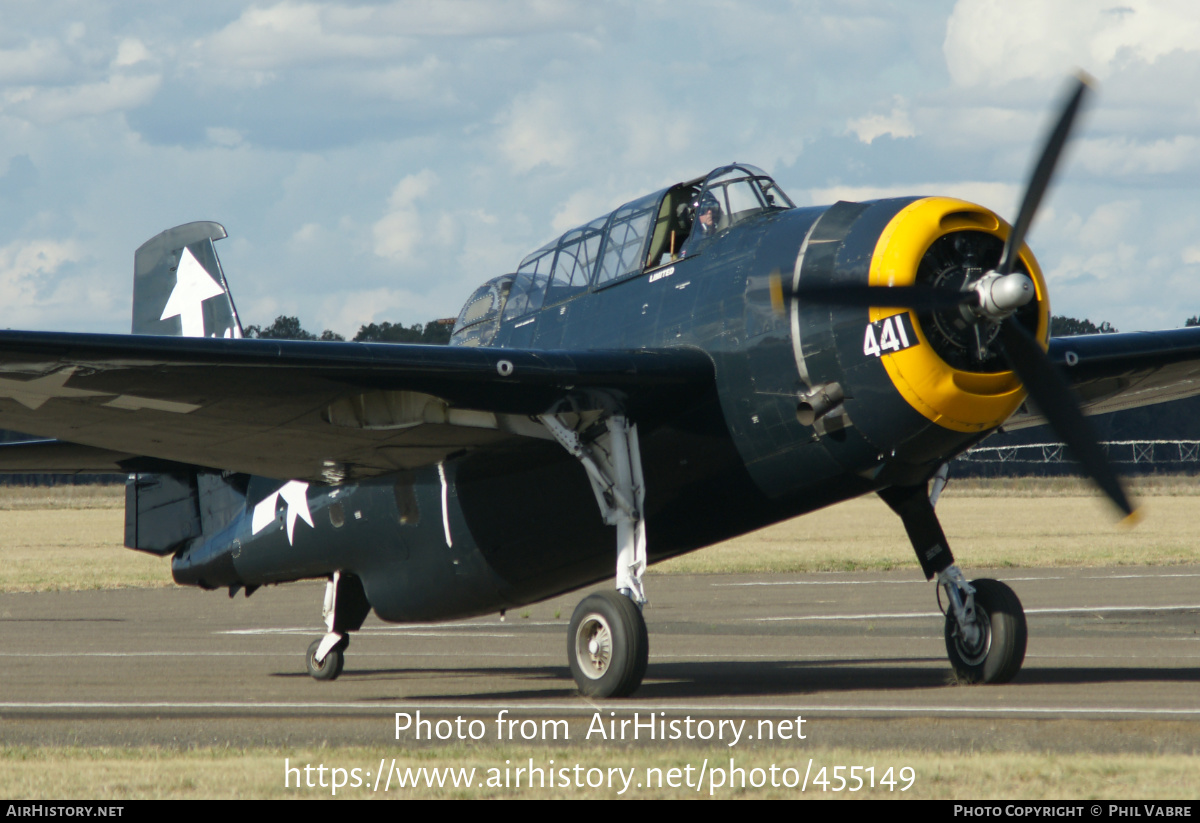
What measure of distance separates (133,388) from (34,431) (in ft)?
5.71

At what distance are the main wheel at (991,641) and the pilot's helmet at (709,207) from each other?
13.1 feet

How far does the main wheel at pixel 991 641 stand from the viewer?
11570 mm

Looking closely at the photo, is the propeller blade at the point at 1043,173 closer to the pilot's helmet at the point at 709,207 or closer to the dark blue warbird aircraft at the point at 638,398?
the dark blue warbird aircraft at the point at 638,398

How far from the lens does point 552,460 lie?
475 inches

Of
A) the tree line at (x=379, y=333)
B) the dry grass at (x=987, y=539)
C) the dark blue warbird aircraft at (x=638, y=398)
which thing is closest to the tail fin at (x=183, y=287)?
the dark blue warbird aircraft at (x=638, y=398)

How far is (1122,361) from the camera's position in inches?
491

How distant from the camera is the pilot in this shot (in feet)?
37.4

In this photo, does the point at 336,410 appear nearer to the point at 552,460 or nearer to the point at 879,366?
the point at 552,460

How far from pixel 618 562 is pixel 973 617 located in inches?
130

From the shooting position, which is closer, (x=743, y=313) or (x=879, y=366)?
(x=879, y=366)

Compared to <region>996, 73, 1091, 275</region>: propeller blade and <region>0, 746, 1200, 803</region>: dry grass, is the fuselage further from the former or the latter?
<region>0, 746, 1200, 803</region>: dry grass

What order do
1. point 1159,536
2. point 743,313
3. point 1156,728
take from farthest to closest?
point 1159,536
point 743,313
point 1156,728

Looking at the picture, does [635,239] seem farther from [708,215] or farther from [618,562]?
[618,562]

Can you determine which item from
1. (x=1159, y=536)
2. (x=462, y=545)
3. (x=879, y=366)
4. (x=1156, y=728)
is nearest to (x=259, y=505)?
(x=462, y=545)
